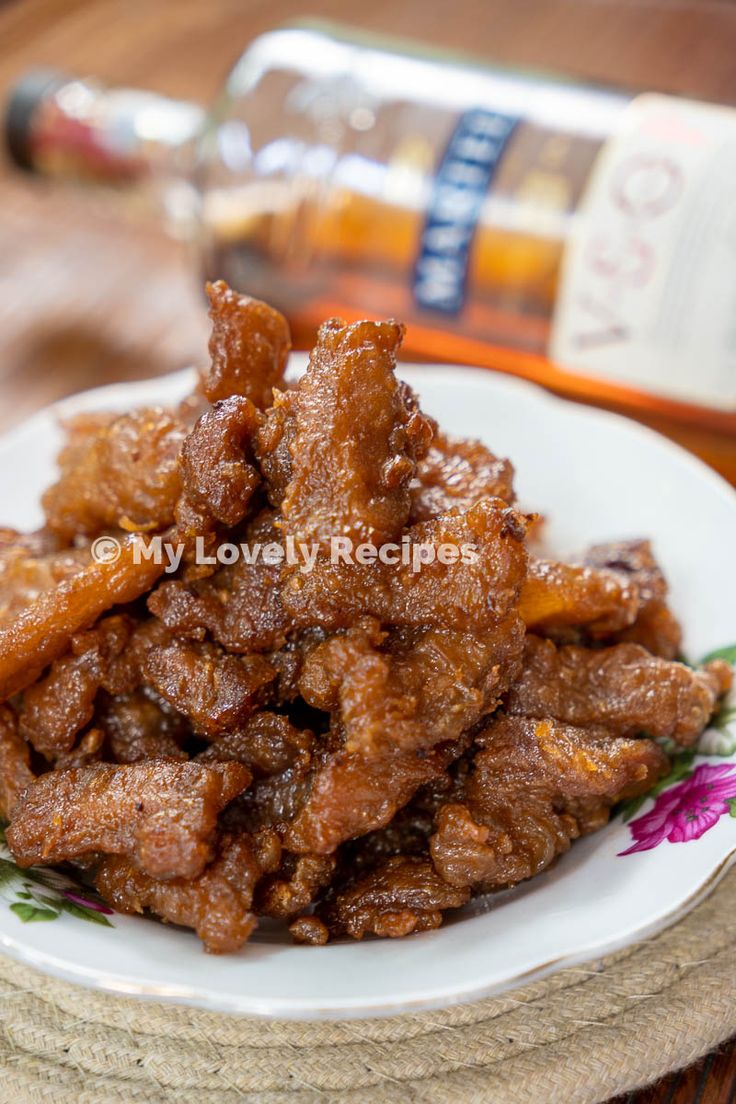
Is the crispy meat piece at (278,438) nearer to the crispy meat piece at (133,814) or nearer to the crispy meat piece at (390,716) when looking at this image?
the crispy meat piece at (390,716)

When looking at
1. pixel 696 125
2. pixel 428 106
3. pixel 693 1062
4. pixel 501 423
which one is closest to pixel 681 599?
pixel 501 423

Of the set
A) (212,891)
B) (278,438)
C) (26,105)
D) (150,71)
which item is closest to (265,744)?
(212,891)

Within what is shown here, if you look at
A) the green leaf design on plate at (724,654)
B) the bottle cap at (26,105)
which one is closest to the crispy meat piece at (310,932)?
the green leaf design on plate at (724,654)

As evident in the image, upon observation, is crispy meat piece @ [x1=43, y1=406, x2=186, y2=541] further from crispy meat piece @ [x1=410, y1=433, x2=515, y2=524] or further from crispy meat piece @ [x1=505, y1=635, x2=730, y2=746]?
crispy meat piece @ [x1=505, y1=635, x2=730, y2=746]

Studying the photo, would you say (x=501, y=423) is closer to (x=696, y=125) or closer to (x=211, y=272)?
(x=696, y=125)

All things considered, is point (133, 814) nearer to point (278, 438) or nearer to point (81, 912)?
point (81, 912)

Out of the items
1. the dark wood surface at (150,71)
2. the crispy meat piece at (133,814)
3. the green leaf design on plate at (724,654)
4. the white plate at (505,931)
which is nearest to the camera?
the white plate at (505,931)
